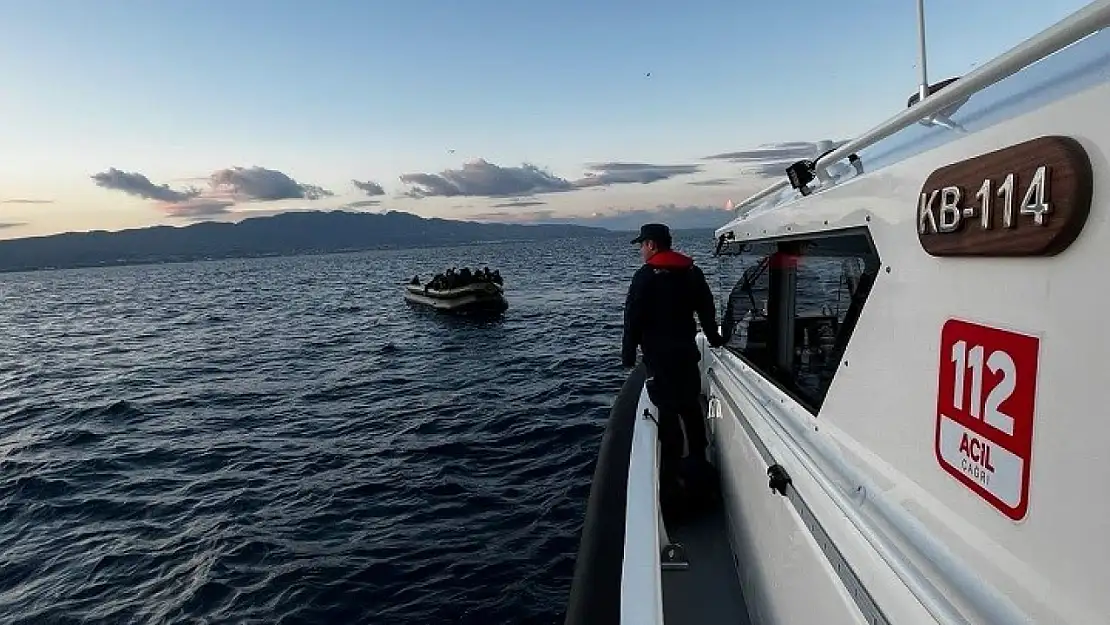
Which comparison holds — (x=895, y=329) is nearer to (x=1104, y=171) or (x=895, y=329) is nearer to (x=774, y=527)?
(x=1104, y=171)

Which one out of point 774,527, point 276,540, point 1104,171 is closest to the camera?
point 1104,171

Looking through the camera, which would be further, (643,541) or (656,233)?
(656,233)

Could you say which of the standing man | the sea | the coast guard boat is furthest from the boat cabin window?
the sea

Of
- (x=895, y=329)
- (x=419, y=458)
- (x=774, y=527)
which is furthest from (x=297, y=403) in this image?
(x=895, y=329)

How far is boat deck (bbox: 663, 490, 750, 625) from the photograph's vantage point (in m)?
3.83

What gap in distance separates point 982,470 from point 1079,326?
473 millimetres

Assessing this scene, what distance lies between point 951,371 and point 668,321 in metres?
2.99

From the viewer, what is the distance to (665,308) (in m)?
4.62

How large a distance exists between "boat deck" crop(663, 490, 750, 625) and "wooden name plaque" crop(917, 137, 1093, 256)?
2.91m

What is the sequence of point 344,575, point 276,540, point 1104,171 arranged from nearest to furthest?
point 1104,171 < point 344,575 < point 276,540

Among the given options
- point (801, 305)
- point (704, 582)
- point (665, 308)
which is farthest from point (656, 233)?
point (704, 582)

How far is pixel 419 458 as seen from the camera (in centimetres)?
1053

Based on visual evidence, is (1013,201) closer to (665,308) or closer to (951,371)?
(951,371)

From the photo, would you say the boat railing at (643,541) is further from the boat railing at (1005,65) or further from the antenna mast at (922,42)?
the antenna mast at (922,42)
